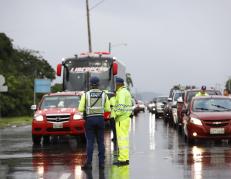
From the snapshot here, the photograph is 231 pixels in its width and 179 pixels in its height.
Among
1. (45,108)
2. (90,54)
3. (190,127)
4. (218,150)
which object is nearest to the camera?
(218,150)

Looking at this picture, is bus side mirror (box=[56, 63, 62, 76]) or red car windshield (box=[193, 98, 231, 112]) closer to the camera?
red car windshield (box=[193, 98, 231, 112])

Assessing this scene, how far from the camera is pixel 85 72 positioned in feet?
101

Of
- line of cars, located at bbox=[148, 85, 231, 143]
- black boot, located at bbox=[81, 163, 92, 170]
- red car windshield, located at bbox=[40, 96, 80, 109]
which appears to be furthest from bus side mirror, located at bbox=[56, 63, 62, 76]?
black boot, located at bbox=[81, 163, 92, 170]

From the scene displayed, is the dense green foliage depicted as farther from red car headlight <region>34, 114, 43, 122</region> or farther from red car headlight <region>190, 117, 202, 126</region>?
red car headlight <region>190, 117, 202, 126</region>

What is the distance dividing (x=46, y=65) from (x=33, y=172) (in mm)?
90957

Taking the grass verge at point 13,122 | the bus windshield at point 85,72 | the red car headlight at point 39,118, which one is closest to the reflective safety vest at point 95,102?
the red car headlight at point 39,118

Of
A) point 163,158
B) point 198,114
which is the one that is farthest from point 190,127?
point 163,158

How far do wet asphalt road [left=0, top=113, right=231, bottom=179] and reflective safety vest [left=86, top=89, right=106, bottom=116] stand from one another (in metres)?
1.21

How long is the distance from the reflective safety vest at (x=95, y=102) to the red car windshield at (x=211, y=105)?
775 centimetres

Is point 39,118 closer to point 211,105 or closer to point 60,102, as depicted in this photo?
point 60,102

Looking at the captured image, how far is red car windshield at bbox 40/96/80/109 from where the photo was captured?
866 inches

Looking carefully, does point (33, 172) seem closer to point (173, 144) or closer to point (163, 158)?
point (163, 158)

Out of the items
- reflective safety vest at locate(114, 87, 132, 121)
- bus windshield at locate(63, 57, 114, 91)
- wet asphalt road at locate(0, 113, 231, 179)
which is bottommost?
wet asphalt road at locate(0, 113, 231, 179)

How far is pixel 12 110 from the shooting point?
5962 cm
